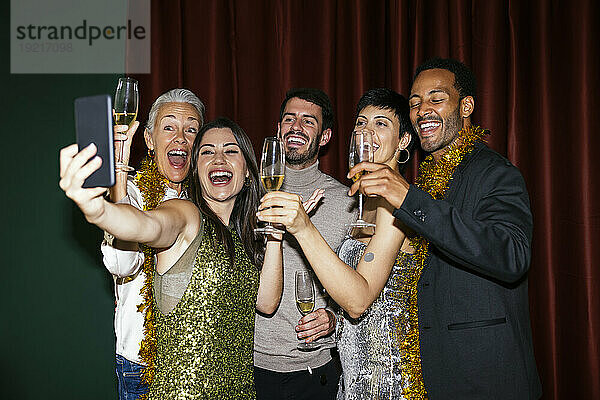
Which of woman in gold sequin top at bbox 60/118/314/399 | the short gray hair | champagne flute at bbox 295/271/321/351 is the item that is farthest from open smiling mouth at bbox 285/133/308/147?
champagne flute at bbox 295/271/321/351

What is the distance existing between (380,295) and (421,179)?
18.3 inches

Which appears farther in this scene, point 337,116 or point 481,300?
point 337,116

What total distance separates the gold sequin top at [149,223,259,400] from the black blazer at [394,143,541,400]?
2.02ft

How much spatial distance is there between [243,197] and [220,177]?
160 mm

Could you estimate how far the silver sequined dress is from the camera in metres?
1.91

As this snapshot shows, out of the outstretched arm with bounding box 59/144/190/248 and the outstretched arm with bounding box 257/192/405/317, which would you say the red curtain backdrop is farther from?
the outstretched arm with bounding box 59/144/190/248

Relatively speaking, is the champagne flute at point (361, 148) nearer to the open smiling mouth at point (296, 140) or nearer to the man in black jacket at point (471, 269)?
the man in black jacket at point (471, 269)

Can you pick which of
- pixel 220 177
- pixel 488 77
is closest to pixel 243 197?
pixel 220 177

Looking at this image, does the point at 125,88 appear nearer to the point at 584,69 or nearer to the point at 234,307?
the point at 234,307

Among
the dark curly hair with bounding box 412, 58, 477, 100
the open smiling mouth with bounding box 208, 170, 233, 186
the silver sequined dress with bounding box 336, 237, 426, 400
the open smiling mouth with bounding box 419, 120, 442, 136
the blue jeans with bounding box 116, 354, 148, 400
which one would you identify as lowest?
the blue jeans with bounding box 116, 354, 148, 400

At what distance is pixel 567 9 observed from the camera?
2896 mm

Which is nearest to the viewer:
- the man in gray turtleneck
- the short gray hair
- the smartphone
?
the smartphone

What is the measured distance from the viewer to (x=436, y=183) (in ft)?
6.40

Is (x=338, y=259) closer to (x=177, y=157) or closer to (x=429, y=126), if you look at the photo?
(x=429, y=126)
